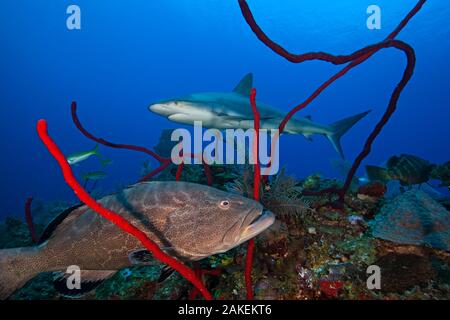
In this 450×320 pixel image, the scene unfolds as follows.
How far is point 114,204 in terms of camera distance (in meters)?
2.72

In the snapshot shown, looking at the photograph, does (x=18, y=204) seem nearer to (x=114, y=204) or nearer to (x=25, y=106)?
(x=25, y=106)

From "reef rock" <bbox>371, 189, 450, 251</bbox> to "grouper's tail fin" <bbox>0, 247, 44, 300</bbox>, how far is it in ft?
12.9

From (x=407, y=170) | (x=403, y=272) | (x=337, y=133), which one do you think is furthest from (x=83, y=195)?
(x=337, y=133)

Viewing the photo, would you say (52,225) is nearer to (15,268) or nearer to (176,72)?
(15,268)

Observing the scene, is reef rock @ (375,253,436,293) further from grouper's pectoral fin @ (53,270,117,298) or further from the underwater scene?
grouper's pectoral fin @ (53,270,117,298)

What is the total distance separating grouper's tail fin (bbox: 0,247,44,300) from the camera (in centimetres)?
259

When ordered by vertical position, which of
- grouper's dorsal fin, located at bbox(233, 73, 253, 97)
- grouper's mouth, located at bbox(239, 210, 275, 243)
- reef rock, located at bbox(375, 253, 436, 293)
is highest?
grouper's dorsal fin, located at bbox(233, 73, 253, 97)

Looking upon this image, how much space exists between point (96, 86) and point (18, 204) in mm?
77053

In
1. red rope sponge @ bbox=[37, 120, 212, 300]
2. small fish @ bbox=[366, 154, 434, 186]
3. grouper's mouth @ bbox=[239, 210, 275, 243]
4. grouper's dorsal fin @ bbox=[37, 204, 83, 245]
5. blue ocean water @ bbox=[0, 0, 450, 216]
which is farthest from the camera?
blue ocean water @ bbox=[0, 0, 450, 216]

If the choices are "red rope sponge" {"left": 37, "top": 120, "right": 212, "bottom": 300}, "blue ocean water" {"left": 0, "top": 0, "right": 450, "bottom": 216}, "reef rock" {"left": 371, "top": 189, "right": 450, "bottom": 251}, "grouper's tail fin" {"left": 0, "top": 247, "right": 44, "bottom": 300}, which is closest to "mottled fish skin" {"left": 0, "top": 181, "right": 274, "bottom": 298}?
"grouper's tail fin" {"left": 0, "top": 247, "right": 44, "bottom": 300}

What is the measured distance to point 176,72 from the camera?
120 meters

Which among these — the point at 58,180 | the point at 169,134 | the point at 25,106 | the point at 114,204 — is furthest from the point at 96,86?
the point at 114,204

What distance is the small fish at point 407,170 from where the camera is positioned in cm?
480

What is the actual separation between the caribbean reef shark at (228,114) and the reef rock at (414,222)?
3.49 m
